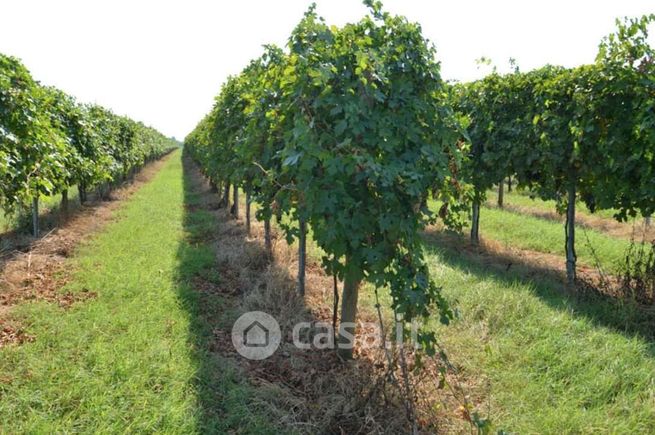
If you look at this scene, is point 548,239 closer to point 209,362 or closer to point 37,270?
point 209,362

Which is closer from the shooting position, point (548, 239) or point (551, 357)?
point (551, 357)

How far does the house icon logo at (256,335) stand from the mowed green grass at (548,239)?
6.57 m

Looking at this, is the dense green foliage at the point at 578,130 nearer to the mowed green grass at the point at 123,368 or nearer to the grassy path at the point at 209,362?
the grassy path at the point at 209,362

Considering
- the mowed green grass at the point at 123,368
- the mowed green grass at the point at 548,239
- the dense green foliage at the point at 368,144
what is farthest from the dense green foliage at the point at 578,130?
the mowed green grass at the point at 123,368

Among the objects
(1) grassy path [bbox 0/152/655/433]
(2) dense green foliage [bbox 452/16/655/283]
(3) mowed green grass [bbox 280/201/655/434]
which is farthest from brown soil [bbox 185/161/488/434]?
(2) dense green foliage [bbox 452/16/655/283]

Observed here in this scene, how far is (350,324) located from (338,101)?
2.29 meters

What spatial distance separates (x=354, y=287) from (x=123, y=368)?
2.26 metres

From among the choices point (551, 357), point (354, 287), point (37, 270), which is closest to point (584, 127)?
point (551, 357)

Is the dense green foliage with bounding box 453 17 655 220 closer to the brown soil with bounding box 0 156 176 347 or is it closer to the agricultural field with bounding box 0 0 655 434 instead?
the agricultural field with bounding box 0 0 655 434

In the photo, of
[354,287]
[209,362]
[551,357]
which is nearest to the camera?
[209,362]

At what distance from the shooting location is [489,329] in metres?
5.10

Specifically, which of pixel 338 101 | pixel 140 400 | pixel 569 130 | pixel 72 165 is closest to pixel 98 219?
pixel 72 165

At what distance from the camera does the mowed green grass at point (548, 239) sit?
29.6ft

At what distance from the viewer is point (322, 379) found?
3977mm
